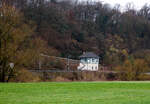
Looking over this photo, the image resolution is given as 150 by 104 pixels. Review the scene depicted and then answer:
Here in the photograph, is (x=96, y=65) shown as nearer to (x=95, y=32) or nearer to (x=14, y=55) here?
(x=95, y=32)

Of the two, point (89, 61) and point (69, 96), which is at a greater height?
point (89, 61)

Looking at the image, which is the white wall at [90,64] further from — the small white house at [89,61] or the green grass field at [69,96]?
the green grass field at [69,96]

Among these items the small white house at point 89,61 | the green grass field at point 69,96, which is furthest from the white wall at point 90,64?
the green grass field at point 69,96

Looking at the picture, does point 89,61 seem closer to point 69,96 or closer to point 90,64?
point 90,64

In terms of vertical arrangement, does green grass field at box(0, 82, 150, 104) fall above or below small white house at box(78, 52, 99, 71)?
below

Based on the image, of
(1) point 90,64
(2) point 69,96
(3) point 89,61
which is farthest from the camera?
(3) point 89,61

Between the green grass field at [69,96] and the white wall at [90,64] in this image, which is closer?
the green grass field at [69,96]

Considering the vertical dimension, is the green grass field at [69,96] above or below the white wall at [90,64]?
below

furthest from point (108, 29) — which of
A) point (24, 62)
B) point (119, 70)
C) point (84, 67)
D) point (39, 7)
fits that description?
point (24, 62)

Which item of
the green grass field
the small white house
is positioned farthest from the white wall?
the green grass field

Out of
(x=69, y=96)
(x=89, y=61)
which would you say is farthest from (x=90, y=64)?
(x=69, y=96)

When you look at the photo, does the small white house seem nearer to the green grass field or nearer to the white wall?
the white wall

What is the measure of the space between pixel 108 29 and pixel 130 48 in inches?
595

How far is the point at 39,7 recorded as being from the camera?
9069 centimetres
